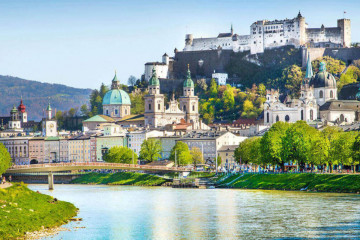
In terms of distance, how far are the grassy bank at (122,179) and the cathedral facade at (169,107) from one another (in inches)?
1575

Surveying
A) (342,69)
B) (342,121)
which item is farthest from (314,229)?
(342,69)

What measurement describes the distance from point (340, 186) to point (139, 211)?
1882cm

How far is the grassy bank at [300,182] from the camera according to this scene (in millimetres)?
77312

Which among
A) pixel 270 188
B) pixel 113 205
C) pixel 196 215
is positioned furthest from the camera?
pixel 270 188

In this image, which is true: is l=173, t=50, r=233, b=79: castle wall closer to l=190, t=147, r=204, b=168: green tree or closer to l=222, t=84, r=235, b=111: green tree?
l=222, t=84, r=235, b=111: green tree

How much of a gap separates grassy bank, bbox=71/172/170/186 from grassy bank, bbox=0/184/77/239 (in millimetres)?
39632

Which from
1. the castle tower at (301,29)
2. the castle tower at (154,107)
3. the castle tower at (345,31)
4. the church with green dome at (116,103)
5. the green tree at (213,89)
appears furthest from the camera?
the church with green dome at (116,103)

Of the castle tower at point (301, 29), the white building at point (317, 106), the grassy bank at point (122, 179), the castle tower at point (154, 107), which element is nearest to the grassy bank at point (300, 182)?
the grassy bank at point (122, 179)

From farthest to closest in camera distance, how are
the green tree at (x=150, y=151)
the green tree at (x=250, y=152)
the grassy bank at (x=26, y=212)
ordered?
1. the green tree at (x=150, y=151)
2. the green tree at (x=250, y=152)
3. the grassy bank at (x=26, y=212)

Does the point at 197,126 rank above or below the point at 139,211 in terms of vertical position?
above

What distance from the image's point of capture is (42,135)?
168375 mm

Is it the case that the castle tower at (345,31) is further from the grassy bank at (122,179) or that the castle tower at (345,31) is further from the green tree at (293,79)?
the grassy bank at (122,179)

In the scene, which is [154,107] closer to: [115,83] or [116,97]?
[116,97]

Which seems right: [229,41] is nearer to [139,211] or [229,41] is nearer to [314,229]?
[139,211]
